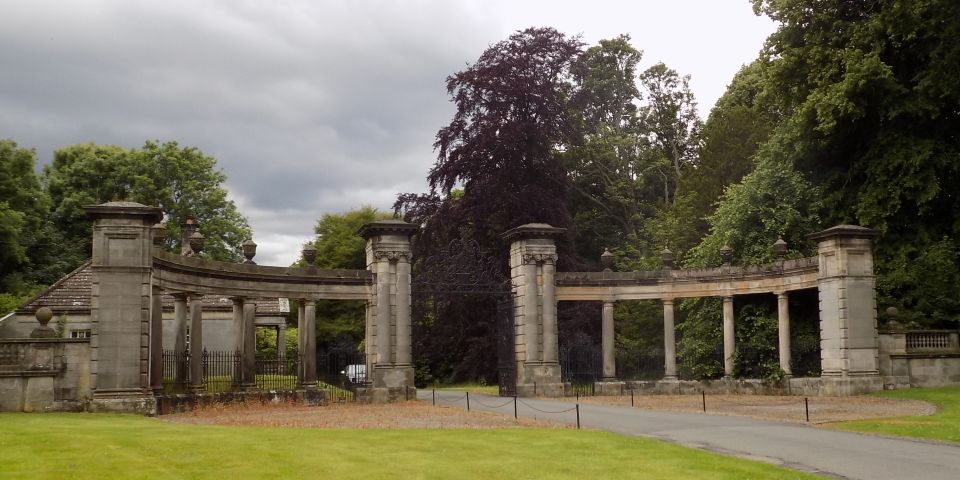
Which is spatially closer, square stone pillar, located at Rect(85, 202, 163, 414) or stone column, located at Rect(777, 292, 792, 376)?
square stone pillar, located at Rect(85, 202, 163, 414)

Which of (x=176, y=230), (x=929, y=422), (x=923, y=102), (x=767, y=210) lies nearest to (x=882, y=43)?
(x=923, y=102)

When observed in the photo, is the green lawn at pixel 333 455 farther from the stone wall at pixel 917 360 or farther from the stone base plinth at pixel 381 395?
the stone wall at pixel 917 360

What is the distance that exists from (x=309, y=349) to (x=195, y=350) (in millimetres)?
4109

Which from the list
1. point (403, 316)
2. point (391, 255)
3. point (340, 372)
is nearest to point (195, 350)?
point (340, 372)

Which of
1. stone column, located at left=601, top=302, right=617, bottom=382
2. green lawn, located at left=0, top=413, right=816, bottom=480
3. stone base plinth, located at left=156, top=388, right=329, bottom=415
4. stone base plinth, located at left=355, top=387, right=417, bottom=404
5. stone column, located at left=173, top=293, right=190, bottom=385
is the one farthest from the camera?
stone column, located at left=601, top=302, right=617, bottom=382

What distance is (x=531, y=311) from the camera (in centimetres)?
3250

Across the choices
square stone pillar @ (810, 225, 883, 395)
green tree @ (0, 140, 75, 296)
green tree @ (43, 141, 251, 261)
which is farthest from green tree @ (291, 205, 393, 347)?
square stone pillar @ (810, 225, 883, 395)

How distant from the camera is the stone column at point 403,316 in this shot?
30.7m

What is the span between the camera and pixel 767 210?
3553 cm

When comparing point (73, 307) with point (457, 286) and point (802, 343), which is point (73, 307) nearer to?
point (457, 286)

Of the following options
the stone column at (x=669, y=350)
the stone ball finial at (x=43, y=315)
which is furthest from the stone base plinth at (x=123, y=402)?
the stone column at (x=669, y=350)

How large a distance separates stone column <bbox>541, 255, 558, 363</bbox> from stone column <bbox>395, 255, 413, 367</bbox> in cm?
503

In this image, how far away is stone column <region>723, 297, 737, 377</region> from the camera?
33.8m

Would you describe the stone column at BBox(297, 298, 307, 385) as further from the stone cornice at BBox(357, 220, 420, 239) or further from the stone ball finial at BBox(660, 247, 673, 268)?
the stone ball finial at BBox(660, 247, 673, 268)
